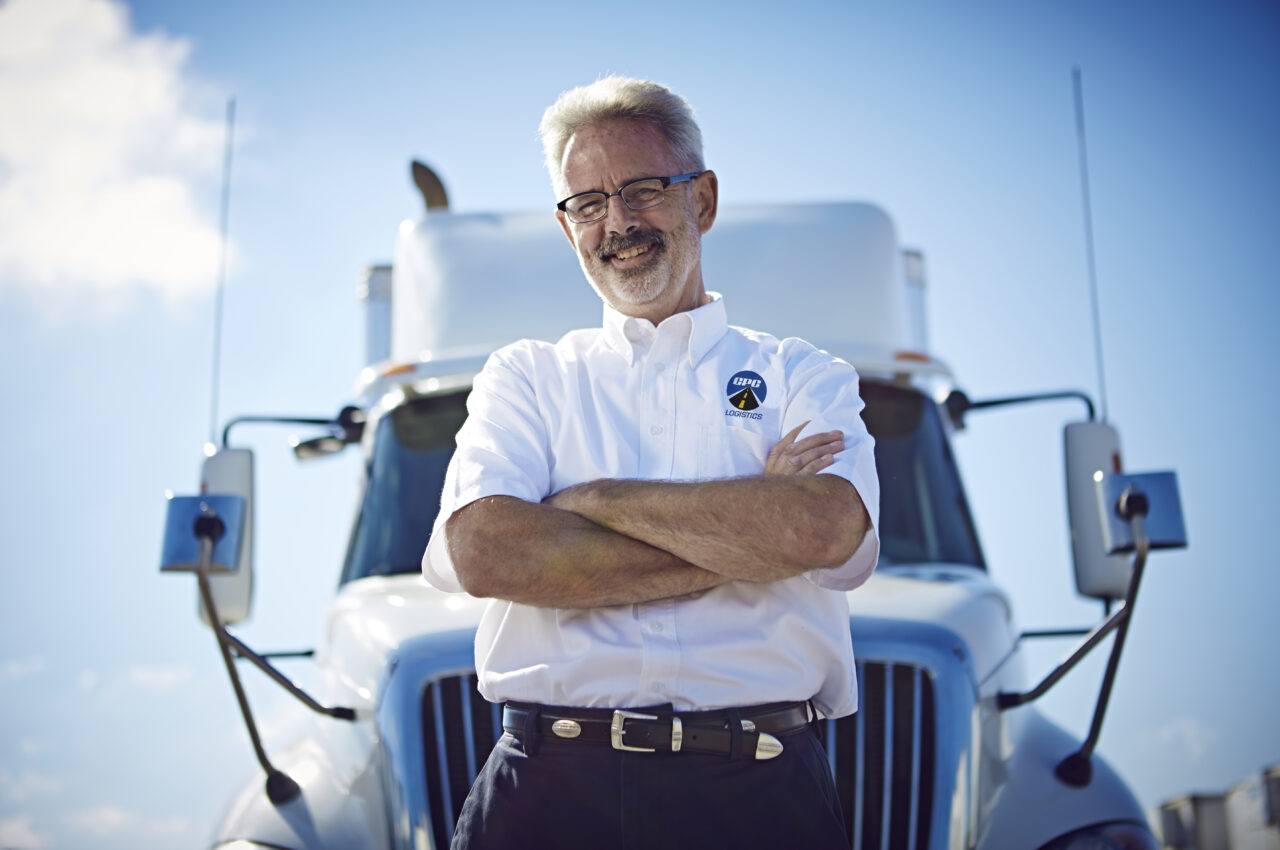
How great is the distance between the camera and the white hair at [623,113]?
2.84 meters

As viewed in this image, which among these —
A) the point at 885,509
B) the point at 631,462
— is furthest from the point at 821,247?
the point at 631,462

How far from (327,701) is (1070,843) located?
93.4 inches

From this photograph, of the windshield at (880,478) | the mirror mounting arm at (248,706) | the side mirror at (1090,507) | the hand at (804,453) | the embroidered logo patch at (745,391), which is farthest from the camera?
the windshield at (880,478)

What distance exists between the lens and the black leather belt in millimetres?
2414

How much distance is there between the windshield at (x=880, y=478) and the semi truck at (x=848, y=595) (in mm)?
10

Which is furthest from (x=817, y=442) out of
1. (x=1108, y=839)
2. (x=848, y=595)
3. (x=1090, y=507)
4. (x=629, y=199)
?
(x=1090, y=507)

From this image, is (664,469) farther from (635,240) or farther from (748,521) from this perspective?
(635,240)

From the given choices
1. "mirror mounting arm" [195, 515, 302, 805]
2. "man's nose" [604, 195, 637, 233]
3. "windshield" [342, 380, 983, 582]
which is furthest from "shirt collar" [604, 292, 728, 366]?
"windshield" [342, 380, 983, 582]

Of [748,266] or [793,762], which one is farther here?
[748,266]

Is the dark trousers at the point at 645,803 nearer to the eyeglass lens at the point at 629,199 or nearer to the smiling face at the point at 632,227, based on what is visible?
the smiling face at the point at 632,227

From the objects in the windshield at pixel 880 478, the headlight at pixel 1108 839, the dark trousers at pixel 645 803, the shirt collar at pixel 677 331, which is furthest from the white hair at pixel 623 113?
the headlight at pixel 1108 839

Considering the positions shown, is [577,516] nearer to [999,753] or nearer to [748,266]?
[999,753]

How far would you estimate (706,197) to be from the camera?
10.1 feet

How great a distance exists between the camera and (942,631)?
3445mm
